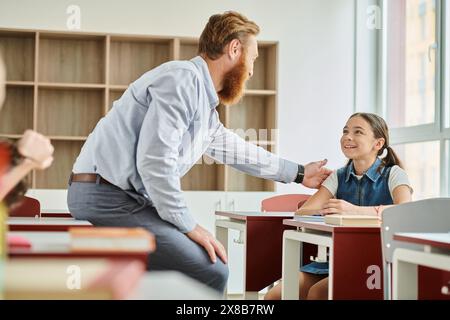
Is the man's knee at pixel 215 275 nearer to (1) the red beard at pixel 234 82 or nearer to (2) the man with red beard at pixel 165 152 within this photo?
(2) the man with red beard at pixel 165 152

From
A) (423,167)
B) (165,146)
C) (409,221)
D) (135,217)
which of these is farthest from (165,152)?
(423,167)

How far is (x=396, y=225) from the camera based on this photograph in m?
1.87

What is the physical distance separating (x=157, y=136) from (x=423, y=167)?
2519mm

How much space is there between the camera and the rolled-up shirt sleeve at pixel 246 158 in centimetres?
243

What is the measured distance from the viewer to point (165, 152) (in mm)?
1636

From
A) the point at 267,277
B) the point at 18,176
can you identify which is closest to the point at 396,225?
the point at 267,277

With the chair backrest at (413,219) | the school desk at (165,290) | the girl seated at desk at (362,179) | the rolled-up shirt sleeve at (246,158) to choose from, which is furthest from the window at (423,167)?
the school desk at (165,290)

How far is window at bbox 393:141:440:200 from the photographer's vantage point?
368cm

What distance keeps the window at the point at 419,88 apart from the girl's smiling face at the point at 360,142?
3.04ft

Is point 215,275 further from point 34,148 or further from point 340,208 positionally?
point 34,148

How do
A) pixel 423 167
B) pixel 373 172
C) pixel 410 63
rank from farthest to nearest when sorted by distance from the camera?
pixel 410 63 < pixel 423 167 < pixel 373 172

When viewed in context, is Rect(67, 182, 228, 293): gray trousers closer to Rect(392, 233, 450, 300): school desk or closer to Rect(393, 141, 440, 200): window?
Rect(392, 233, 450, 300): school desk

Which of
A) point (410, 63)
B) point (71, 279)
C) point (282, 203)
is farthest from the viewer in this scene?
point (410, 63)

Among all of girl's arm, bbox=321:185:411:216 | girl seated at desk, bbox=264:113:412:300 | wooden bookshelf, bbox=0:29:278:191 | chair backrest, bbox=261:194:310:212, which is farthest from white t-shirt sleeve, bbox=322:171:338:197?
wooden bookshelf, bbox=0:29:278:191
